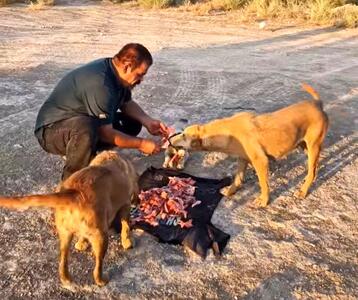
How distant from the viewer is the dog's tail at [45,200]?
320 centimetres

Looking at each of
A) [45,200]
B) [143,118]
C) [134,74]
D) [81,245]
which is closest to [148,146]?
[134,74]

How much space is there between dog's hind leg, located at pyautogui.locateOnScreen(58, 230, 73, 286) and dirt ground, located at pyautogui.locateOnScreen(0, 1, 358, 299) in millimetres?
89

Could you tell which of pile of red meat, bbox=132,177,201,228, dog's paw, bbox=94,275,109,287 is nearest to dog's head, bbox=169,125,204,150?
pile of red meat, bbox=132,177,201,228

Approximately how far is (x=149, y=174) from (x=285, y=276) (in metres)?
2.01

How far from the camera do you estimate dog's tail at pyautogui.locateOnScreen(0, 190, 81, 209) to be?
3.20 meters

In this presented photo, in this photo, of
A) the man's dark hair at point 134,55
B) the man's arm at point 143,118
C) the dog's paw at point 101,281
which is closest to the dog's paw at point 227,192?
Answer: the man's arm at point 143,118

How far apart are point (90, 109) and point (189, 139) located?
1.05 metres

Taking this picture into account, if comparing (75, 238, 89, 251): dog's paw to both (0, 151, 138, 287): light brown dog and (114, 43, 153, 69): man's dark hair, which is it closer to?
(0, 151, 138, 287): light brown dog

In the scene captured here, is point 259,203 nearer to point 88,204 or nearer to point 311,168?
point 311,168

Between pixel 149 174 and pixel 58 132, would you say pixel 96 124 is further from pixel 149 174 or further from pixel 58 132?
pixel 149 174

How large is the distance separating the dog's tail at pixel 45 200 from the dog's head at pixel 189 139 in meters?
1.93

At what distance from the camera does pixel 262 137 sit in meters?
5.21

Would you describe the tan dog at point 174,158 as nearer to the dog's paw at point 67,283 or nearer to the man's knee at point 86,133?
the man's knee at point 86,133

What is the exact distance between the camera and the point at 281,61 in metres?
10.6
